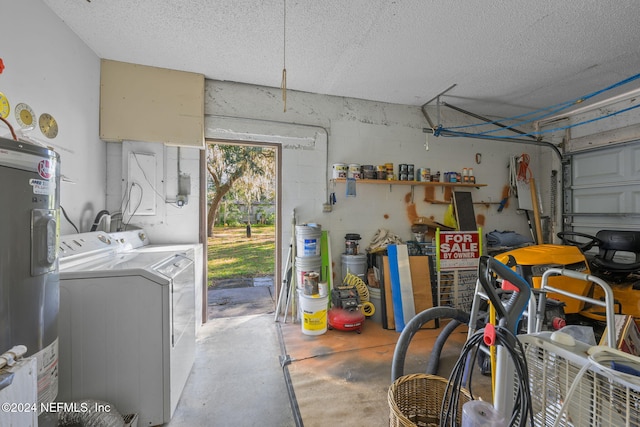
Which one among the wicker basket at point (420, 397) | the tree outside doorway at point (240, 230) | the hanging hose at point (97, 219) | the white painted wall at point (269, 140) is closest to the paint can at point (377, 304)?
the white painted wall at point (269, 140)

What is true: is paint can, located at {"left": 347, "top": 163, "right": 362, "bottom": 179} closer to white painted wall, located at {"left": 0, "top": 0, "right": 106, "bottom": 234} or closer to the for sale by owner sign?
the for sale by owner sign

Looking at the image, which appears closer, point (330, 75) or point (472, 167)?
point (330, 75)

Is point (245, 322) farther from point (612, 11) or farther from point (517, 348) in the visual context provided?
point (612, 11)

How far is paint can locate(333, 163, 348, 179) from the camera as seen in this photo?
126 inches

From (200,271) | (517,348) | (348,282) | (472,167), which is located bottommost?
(348,282)

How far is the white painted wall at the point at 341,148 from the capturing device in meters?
3.04

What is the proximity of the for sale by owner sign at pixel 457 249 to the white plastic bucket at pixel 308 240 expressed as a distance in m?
1.40

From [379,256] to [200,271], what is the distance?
195 centimetres

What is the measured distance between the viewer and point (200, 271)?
2764 mm

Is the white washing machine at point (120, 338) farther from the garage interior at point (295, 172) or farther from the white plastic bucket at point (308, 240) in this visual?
the white plastic bucket at point (308, 240)

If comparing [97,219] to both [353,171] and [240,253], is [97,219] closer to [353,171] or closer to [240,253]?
[353,171]

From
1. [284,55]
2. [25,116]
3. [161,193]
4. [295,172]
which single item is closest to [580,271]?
[295,172]

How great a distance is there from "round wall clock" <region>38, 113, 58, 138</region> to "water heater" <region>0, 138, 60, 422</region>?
116 cm

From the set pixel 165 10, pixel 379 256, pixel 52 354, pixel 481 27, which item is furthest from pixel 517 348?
pixel 165 10
